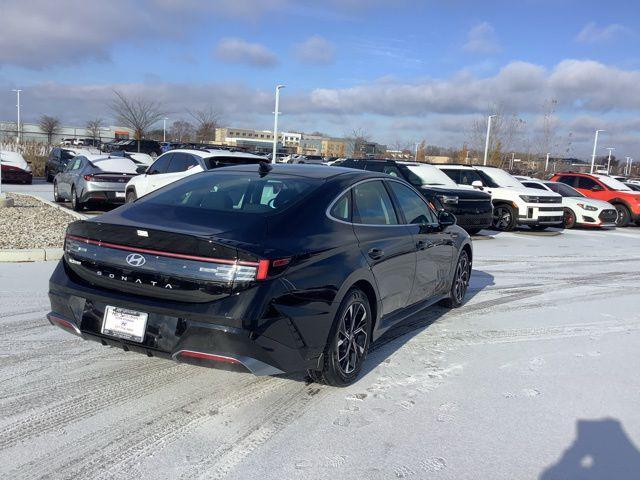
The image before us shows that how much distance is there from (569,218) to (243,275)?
16.2 m

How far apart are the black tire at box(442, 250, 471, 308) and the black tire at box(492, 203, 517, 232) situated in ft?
28.9

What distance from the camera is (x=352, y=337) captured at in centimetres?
420

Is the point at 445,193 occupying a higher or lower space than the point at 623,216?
higher

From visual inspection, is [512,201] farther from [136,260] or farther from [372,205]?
[136,260]

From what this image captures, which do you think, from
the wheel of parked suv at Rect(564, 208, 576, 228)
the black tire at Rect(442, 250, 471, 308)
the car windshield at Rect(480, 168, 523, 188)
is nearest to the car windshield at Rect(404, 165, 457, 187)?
the car windshield at Rect(480, 168, 523, 188)

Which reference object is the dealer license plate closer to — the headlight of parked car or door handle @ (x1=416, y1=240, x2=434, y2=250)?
door handle @ (x1=416, y1=240, x2=434, y2=250)

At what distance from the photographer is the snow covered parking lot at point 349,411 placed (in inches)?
124

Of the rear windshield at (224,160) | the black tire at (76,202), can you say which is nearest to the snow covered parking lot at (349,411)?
the rear windshield at (224,160)

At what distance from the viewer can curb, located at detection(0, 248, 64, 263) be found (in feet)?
26.2

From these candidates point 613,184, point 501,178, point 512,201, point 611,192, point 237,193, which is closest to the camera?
point 237,193

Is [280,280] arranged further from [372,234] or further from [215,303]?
[372,234]

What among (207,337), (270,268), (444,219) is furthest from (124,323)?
(444,219)

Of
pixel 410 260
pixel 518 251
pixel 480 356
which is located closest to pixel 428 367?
pixel 480 356

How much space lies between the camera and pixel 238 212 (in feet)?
13.1
